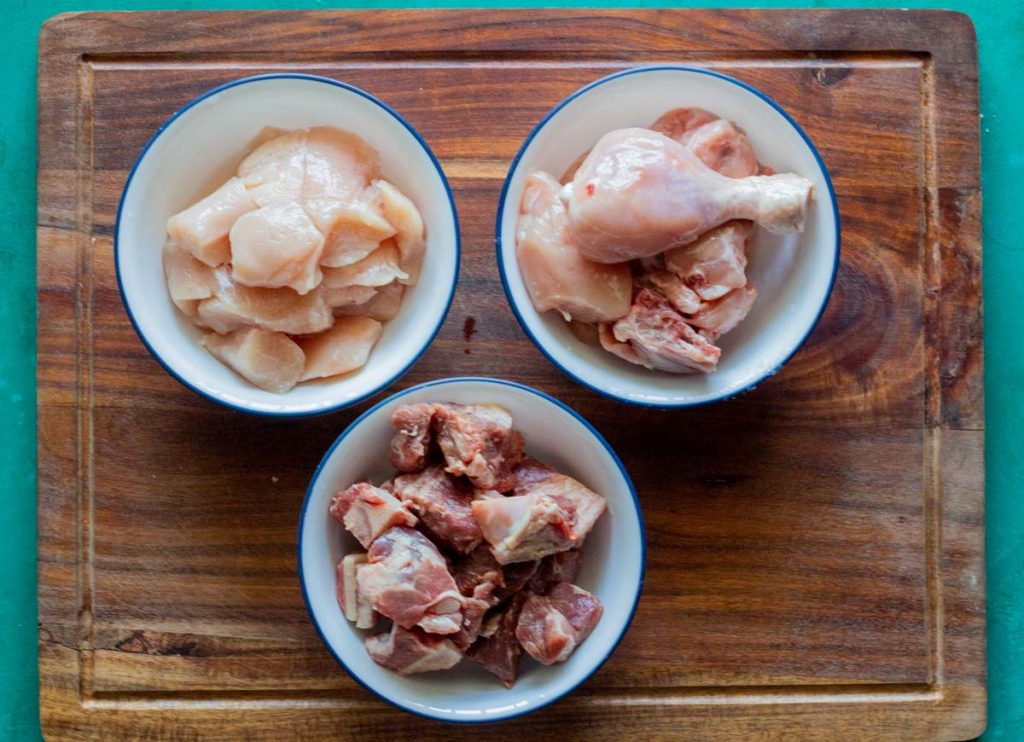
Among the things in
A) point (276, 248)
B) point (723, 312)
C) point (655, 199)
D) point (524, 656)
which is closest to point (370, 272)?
point (276, 248)

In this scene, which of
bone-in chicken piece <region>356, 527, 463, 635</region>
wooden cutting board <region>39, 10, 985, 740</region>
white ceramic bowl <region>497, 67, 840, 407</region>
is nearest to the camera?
bone-in chicken piece <region>356, 527, 463, 635</region>

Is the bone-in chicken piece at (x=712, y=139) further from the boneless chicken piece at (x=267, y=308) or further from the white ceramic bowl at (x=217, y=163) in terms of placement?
the boneless chicken piece at (x=267, y=308)

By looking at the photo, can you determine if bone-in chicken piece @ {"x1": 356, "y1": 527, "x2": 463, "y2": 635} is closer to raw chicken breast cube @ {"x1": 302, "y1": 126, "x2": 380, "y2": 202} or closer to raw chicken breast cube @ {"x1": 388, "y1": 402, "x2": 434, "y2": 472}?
raw chicken breast cube @ {"x1": 388, "y1": 402, "x2": 434, "y2": 472}

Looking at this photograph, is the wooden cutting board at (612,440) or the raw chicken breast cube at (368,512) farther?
the wooden cutting board at (612,440)

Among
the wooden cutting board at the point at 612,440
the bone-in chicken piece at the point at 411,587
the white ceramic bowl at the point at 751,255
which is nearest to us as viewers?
the bone-in chicken piece at the point at 411,587

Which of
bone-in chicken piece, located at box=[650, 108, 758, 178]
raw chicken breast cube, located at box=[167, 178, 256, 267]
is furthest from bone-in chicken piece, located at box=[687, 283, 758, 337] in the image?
raw chicken breast cube, located at box=[167, 178, 256, 267]

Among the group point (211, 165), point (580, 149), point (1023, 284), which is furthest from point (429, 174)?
point (1023, 284)

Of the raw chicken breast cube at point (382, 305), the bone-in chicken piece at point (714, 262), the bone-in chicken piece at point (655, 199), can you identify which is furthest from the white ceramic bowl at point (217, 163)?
the bone-in chicken piece at point (714, 262)
